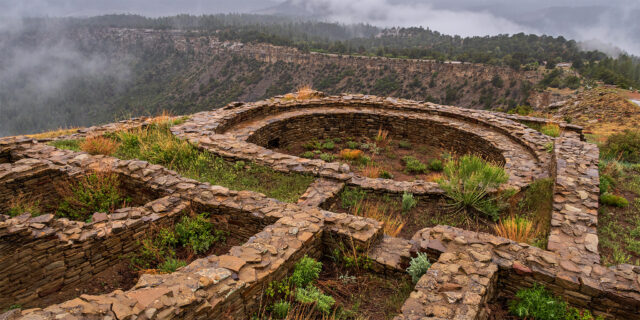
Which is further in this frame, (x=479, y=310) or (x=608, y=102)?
(x=608, y=102)

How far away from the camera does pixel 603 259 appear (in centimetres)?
453

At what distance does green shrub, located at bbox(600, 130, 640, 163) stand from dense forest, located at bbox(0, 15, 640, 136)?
26.3 m

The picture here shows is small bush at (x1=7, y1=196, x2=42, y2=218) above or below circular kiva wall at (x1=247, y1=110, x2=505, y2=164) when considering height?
below

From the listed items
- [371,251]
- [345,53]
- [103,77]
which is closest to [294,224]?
[371,251]

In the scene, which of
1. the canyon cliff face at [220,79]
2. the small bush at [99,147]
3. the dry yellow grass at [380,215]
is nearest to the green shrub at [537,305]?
the dry yellow grass at [380,215]

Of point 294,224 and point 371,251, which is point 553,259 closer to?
point 371,251

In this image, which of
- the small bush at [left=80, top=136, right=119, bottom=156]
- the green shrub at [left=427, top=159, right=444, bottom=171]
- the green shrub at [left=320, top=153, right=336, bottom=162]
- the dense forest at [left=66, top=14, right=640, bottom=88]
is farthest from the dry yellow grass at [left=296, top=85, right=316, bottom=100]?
the dense forest at [left=66, top=14, right=640, bottom=88]

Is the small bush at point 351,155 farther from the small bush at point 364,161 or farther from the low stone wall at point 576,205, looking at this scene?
the low stone wall at point 576,205

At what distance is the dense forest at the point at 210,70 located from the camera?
53156mm

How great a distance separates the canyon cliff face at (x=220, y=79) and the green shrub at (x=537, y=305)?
31.2 m

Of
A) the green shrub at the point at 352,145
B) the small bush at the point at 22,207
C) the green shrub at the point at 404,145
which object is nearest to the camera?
the small bush at the point at 22,207

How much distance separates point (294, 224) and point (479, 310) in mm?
2468

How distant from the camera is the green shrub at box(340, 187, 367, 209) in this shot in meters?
6.58

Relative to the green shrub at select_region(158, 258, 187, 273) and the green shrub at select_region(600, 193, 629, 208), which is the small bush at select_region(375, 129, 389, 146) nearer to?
the green shrub at select_region(600, 193, 629, 208)
